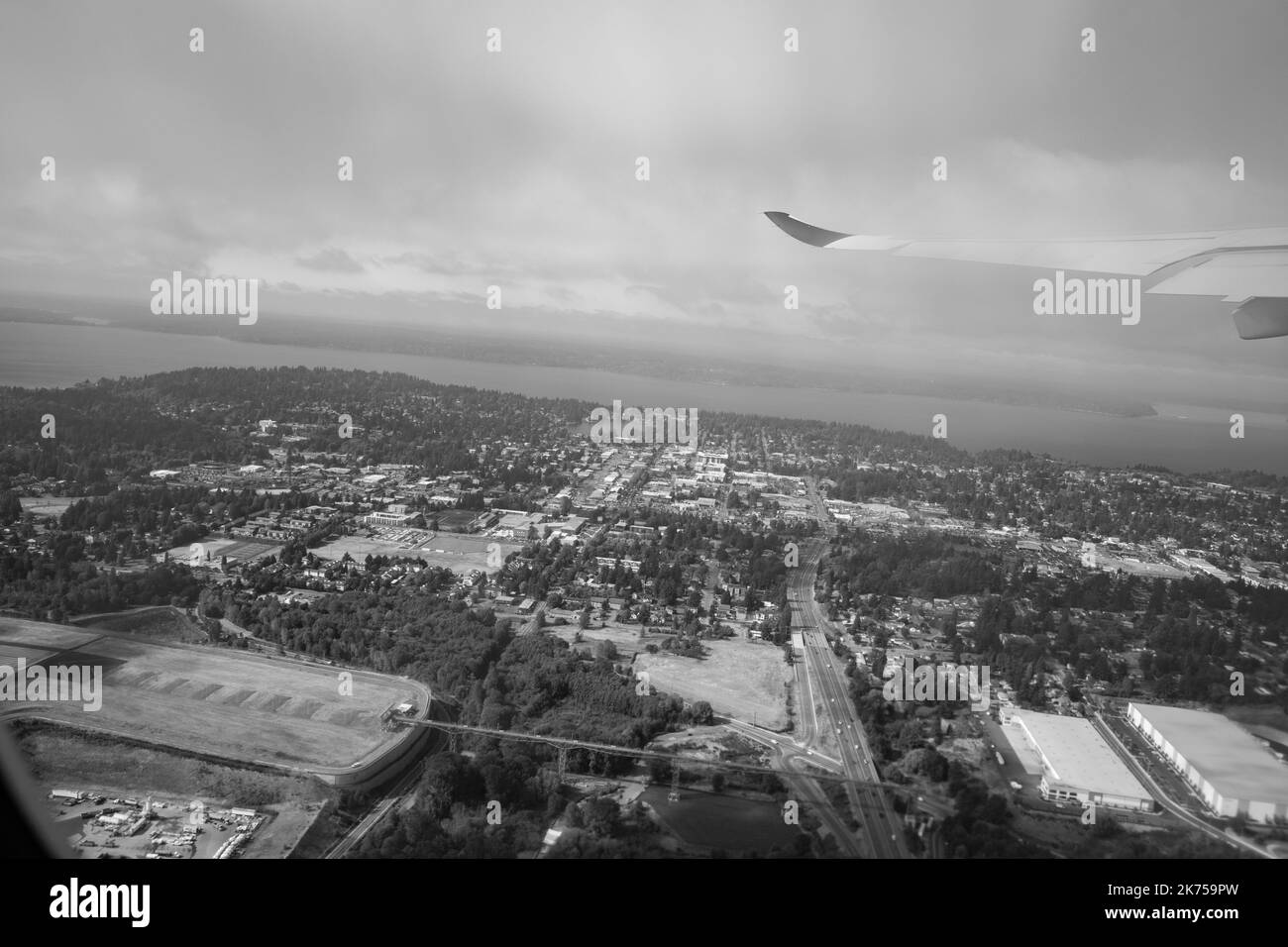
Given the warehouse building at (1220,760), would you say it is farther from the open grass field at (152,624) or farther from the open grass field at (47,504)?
the open grass field at (47,504)

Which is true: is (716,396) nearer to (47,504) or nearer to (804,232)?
(47,504)

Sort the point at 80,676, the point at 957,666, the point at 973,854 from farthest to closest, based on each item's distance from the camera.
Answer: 1. the point at 957,666
2. the point at 80,676
3. the point at 973,854

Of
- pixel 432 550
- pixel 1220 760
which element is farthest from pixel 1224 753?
pixel 432 550

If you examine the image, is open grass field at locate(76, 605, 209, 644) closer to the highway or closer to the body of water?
the highway

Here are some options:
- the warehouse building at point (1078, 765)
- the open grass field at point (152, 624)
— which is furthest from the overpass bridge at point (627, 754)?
the open grass field at point (152, 624)

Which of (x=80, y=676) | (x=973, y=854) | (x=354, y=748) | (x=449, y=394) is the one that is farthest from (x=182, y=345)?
(x=973, y=854)

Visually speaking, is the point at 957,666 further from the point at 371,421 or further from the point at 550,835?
the point at 371,421

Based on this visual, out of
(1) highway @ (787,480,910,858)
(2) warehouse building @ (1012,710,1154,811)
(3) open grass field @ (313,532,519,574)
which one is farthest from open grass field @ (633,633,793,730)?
(3) open grass field @ (313,532,519,574)
